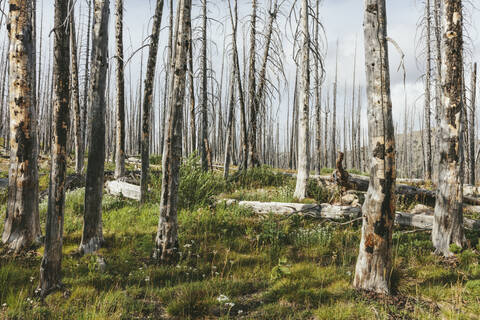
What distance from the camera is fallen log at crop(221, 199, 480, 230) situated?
548cm

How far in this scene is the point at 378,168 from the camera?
10.4ft

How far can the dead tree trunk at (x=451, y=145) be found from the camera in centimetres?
449

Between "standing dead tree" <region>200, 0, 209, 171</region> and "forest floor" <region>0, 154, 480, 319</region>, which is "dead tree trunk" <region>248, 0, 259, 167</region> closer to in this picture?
"standing dead tree" <region>200, 0, 209, 171</region>

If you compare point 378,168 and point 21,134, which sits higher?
point 21,134

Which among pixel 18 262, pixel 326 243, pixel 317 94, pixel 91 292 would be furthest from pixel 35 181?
pixel 317 94

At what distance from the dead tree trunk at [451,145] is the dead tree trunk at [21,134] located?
6863 mm

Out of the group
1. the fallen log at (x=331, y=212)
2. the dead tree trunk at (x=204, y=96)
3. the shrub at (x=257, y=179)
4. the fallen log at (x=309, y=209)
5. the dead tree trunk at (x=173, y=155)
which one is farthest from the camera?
the shrub at (x=257, y=179)

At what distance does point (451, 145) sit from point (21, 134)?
23.5 feet

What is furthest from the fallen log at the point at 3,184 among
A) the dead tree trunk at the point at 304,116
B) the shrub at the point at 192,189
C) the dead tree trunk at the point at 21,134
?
the dead tree trunk at the point at 304,116

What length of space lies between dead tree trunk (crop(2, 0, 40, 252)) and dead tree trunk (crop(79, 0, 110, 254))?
1.00 m

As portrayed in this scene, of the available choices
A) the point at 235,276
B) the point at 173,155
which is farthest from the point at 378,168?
the point at 173,155

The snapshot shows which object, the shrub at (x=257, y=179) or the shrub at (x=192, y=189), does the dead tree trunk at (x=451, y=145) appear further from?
the shrub at (x=257, y=179)

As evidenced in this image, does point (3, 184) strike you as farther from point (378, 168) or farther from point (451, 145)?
point (451, 145)

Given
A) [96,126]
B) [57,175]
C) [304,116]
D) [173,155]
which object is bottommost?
[57,175]
